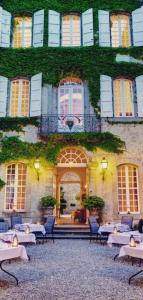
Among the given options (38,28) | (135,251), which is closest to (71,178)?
(38,28)

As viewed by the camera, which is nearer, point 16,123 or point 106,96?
point 16,123

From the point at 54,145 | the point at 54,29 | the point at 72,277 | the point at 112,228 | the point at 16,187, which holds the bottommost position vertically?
the point at 72,277

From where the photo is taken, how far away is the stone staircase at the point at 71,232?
10.6 m

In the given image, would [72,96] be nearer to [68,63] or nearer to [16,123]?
[68,63]

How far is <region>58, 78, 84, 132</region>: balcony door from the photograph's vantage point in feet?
42.9

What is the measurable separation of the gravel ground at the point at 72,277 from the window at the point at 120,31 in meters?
10.5

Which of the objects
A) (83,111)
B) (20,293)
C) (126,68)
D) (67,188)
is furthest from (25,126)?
(67,188)

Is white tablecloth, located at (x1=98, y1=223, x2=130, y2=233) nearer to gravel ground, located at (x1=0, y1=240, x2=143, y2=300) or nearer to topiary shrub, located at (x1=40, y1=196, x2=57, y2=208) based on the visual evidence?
gravel ground, located at (x1=0, y1=240, x2=143, y2=300)

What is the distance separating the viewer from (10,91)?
45.9 feet

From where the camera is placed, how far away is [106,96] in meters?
13.4

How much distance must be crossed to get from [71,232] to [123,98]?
21.6ft

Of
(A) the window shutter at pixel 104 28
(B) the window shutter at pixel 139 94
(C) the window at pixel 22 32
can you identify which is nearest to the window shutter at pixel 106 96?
(B) the window shutter at pixel 139 94

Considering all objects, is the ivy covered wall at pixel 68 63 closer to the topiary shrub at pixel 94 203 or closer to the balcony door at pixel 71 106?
the balcony door at pixel 71 106

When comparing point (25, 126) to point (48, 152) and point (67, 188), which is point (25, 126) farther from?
point (67, 188)
